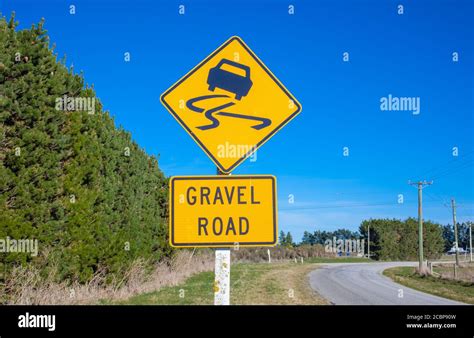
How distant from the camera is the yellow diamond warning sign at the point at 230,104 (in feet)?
12.9

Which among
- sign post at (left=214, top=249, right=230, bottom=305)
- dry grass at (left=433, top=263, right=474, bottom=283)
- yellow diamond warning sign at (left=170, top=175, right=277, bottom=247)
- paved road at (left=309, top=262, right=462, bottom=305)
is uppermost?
yellow diamond warning sign at (left=170, top=175, right=277, bottom=247)

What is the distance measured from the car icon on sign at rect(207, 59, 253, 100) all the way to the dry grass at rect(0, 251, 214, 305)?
7737mm

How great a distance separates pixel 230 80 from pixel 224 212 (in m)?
1.19

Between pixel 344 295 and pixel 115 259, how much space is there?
10.4 meters

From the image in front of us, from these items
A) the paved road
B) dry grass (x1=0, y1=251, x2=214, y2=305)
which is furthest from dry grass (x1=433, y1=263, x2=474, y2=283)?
dry grass (x1=0, y1=251, x2=214, y2=305)

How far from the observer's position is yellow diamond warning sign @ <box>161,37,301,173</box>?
394 cm

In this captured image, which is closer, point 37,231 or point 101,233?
point 37,231

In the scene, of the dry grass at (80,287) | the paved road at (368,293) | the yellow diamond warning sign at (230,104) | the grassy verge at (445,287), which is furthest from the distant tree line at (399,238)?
the yellow diamond warning sign at (230,104)

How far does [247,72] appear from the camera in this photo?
410 cm

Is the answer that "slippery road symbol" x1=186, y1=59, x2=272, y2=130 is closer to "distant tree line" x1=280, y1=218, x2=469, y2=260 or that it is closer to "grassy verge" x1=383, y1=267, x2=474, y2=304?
"grassy verge" x1=383, y1=267, x2=474, y2=304

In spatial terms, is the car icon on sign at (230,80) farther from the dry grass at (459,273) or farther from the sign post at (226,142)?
the dry grass at (459,273)

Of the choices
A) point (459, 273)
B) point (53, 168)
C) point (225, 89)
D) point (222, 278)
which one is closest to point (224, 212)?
point (222, 278)
